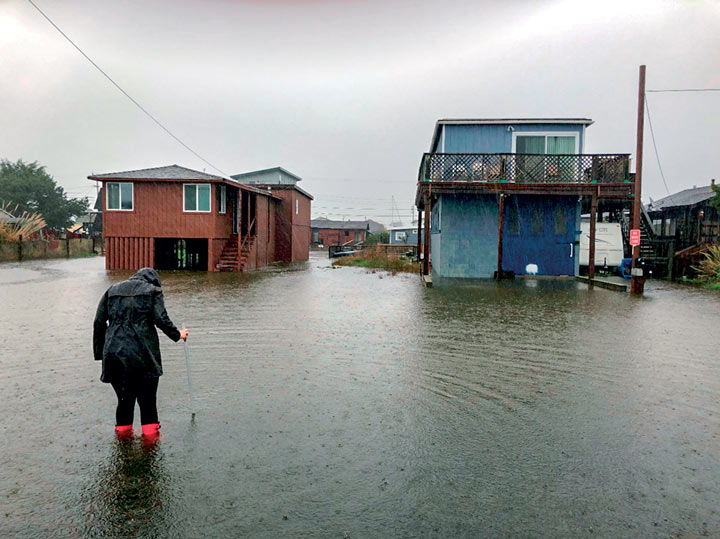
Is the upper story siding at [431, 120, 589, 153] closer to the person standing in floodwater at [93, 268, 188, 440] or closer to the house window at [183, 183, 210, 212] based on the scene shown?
the house window at [183, 183, 210, 212]

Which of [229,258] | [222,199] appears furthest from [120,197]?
[229,258]

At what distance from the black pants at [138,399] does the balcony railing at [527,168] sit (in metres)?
16.4

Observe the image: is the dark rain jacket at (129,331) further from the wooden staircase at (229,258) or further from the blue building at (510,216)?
the wooden staircase at (229,258)

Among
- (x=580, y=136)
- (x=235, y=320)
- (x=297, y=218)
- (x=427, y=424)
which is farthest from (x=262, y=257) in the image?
(x=427, y=424)

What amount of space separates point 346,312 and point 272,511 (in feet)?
28.4

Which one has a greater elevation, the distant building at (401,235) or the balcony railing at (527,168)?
the balcony railing at (527,168)

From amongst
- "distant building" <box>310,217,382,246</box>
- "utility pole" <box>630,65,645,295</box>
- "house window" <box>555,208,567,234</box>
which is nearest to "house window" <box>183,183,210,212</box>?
"house window" <box>555,208,567,234</box>

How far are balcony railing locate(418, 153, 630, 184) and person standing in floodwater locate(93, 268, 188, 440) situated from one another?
16.2m

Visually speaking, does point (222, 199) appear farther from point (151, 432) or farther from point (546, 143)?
point (151, 432)

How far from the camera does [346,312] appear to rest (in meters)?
12.1

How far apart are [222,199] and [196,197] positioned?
1.23 meters

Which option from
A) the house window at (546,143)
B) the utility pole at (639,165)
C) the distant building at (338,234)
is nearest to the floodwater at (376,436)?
the utility pole at (639,165)

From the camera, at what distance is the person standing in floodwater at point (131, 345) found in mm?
4496

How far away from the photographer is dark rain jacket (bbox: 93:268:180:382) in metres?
4.49
